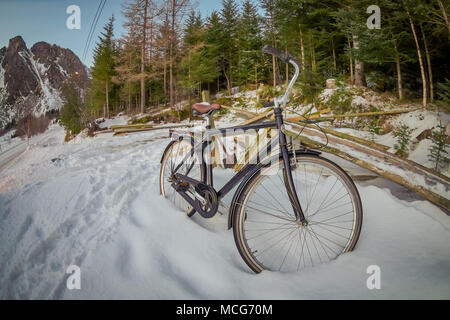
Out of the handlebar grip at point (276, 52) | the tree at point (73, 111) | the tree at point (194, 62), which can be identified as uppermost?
the tree at point (194, 62)

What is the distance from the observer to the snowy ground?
4.24ft

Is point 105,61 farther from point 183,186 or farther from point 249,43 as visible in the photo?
point 183,186

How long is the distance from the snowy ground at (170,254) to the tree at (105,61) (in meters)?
30.5

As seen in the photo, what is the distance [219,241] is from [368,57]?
36.8ft

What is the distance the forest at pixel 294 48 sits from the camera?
28.2 feet

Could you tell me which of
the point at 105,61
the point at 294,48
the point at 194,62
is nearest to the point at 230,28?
the point at 194,62

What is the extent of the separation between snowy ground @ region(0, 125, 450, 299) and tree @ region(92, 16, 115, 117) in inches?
1200

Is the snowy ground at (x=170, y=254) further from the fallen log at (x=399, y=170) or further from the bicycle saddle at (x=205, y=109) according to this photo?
the bicycle saddle at (x=205, y=109)

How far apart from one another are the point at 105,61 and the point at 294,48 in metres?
25.9

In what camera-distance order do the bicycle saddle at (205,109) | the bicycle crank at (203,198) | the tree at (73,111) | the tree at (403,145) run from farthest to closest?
the tree at (73,111)
the tree at (403,145)
the bicycle saddle at (205,109)
the bicycle crank at (203,198)

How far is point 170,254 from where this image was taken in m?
1.65

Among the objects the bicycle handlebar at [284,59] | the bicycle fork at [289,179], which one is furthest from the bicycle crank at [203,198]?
the bicycle handlebar at [284,59]

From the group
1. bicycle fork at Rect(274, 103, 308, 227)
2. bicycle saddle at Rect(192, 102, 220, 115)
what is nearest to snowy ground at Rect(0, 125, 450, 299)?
bicycle fork at Rect(274, 103, 308, 227)

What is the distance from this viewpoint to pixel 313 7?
12.8m
